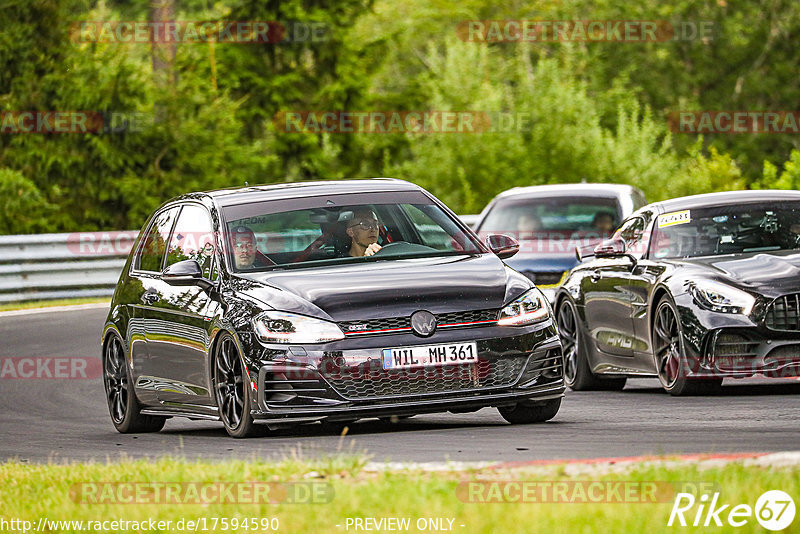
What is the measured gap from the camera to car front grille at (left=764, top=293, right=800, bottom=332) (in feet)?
38.8

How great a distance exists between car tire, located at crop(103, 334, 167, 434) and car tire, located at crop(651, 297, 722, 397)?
3662mm

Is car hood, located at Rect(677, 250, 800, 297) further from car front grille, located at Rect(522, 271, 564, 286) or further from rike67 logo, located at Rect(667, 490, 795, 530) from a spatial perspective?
rike67 logo, located at Rect(667, 490, 795, 530)

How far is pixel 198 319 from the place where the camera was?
10891 millimetres

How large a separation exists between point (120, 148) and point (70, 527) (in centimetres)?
2929

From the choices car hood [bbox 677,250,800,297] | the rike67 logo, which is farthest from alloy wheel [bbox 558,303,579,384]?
the rike67 logo

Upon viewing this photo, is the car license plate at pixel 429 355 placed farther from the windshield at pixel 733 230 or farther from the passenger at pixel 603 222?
the passenger at pixel 603 222

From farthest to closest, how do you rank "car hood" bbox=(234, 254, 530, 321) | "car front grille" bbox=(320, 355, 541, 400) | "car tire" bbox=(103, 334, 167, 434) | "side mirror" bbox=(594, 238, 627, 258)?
"side mirror" bbox=(594, 238, 627, 258) → "car tire" bbox=(103, 334, 167, 434) → "car hood" bbox=(234, 254, 530, 321) → "car front grille" bbox=(320, 355, 541, 400)

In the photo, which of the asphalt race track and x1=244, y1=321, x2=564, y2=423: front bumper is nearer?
the asphalt race track

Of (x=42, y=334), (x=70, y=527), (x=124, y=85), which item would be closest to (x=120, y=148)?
(x=124, y=85)

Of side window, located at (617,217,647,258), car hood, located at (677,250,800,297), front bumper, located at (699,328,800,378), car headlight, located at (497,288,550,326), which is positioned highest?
car headlight, located at (497,288,550,326)

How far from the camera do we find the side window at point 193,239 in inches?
442

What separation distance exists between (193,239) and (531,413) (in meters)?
2.69

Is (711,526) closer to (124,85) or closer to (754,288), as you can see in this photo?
(754,288)

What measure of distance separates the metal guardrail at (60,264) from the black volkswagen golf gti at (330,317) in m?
13.2
